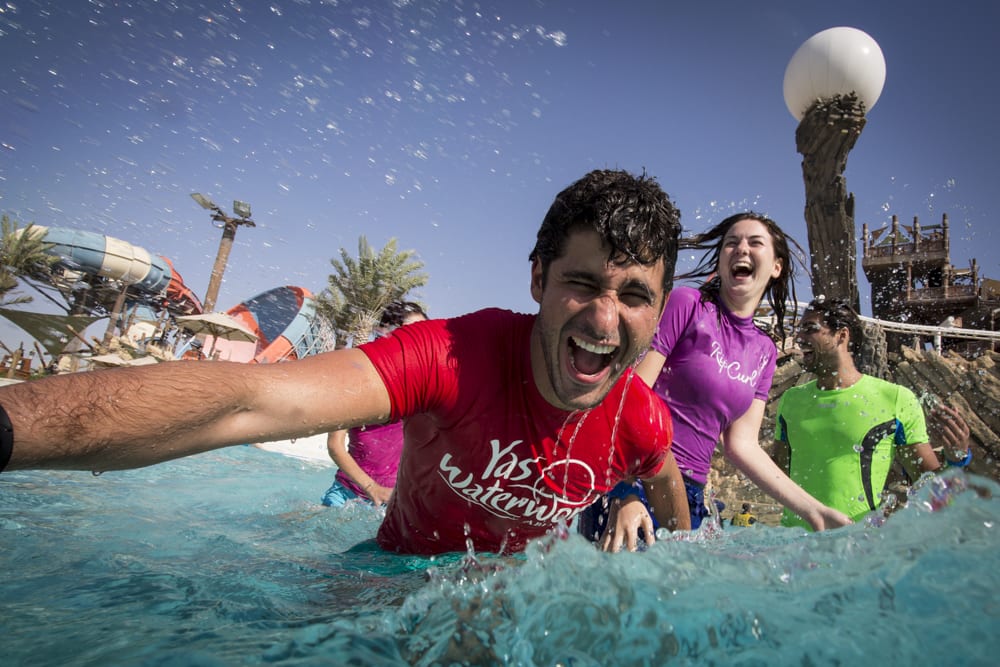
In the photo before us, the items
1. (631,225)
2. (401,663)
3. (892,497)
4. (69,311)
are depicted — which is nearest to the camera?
(401,663)

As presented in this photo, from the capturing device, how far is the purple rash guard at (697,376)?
120 inches

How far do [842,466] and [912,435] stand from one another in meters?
0.56

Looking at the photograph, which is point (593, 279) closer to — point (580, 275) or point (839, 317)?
point (580, 275)

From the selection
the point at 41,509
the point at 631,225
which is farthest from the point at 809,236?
the point at 41,509

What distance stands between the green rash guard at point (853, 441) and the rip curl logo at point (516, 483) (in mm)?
2361

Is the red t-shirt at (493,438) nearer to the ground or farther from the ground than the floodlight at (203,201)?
nearer to the ground

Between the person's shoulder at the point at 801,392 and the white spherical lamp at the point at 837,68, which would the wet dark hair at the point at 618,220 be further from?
the white spherical lamp at the point at 837,68

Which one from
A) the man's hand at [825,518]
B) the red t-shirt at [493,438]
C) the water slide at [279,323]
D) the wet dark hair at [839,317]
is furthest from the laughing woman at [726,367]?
the water slide at [279,323]

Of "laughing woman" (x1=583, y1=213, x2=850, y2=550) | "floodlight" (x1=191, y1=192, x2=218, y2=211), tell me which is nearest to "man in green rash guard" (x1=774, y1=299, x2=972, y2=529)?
"laughing woman" (x1=583, y1=213, x2=850, y2=550)

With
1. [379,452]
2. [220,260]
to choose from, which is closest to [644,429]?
[379,452]

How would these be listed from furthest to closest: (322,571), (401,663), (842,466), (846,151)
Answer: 1. (846,151)
2. (842,466)
3. (322,571)
4. (401,663)

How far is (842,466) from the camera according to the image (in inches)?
150

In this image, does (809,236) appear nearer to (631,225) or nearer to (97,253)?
(631,225)

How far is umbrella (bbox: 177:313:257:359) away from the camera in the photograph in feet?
54.7
